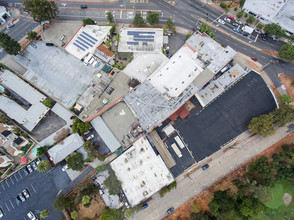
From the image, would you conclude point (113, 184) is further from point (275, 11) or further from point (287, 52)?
point (275, 11)

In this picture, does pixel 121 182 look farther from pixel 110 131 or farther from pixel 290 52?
pixel 290 52

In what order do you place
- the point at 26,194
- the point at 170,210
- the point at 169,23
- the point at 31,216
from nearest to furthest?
the point at 170,210, the point at 31,216, the point at 26,194, the point at 169,23

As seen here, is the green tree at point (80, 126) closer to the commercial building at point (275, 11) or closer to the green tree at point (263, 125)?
the green tree at point (263, 125)

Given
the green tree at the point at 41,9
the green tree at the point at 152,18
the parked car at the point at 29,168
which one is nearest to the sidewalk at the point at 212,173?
the parked car at the point at 29,168

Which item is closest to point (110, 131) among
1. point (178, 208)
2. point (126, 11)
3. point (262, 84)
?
point (178, 208)

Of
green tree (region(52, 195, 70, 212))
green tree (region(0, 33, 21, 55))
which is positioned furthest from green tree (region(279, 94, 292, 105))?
green tree (region(0, 33, 21, 55))

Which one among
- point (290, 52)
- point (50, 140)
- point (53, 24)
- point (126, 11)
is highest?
point (53, 24)

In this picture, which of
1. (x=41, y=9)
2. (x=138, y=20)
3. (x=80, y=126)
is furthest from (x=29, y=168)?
(x=138, y=20)
